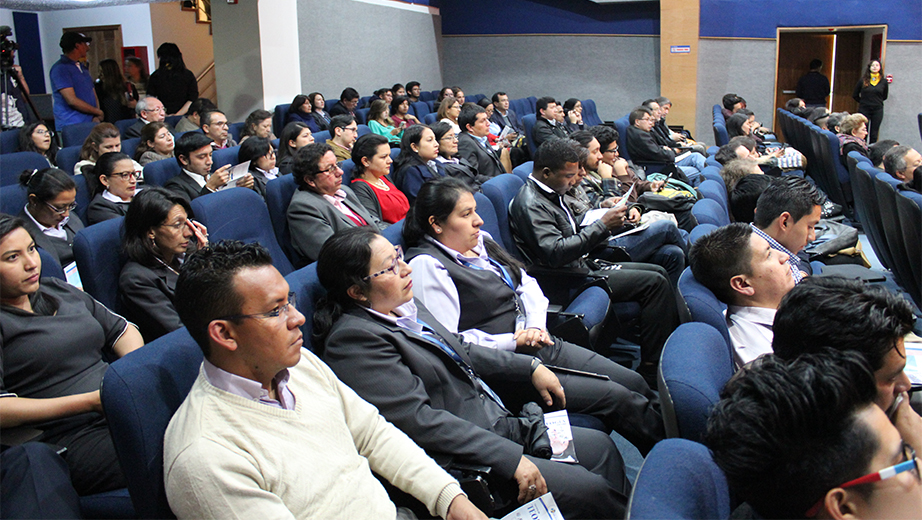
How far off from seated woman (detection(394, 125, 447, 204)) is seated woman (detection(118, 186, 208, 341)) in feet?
6.27

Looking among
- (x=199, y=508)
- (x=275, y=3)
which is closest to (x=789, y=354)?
(x=199, y=508)

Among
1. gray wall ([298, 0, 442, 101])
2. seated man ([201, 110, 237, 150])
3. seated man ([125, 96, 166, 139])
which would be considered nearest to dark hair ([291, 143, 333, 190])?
seated man ([201, 110, 237, 150])

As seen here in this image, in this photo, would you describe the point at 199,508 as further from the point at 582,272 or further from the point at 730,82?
the point at 730,82

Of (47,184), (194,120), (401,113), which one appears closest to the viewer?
(47,184)

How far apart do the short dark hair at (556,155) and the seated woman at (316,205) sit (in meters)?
0.87

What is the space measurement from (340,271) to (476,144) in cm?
396

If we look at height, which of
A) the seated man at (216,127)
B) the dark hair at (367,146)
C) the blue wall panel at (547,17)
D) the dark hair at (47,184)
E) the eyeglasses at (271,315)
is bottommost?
the eyeglasses at (271,315)

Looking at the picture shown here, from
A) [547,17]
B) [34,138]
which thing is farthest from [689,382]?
[547,17]

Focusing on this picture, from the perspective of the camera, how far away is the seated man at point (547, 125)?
23.2 ft

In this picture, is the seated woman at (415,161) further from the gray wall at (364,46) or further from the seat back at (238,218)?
the gray wall at (364,46)

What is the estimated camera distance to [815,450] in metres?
1.02

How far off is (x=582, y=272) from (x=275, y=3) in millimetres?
6375

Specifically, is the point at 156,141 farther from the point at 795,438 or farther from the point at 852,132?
the point at 852,132

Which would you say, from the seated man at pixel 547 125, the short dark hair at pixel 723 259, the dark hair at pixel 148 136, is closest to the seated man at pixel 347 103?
the seated man at pixel 547 125
